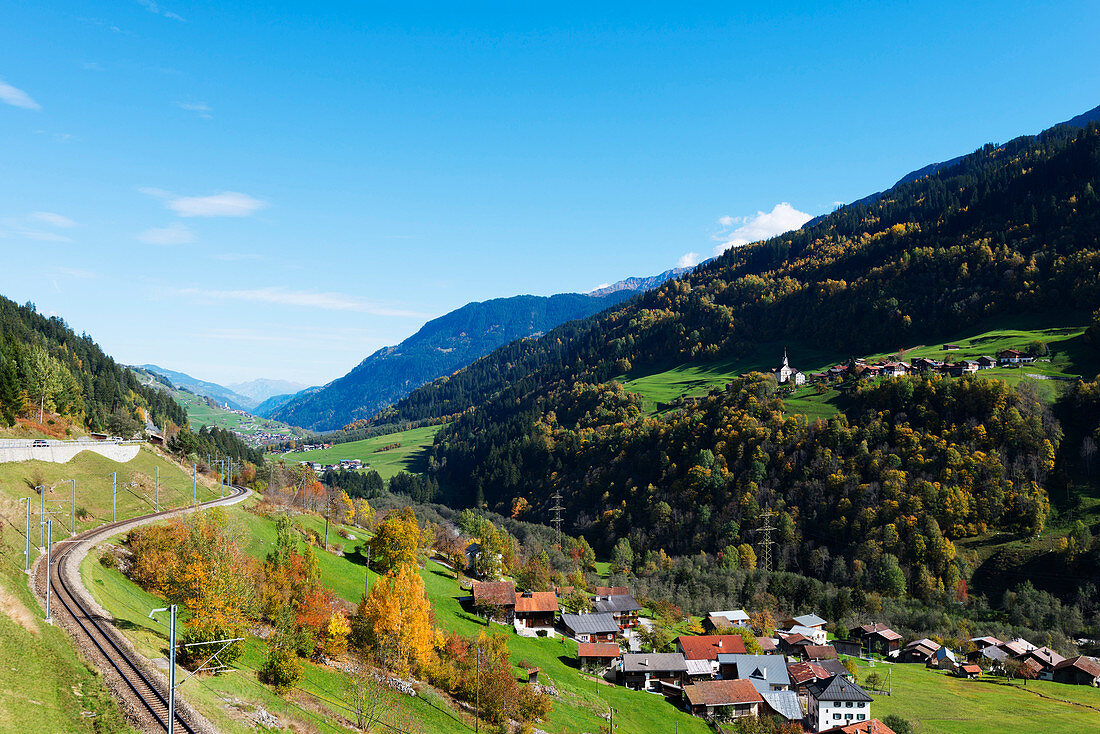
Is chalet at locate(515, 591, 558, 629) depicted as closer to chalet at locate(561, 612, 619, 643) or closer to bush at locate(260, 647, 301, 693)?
chalet at locate(561, 612, 619, 643)

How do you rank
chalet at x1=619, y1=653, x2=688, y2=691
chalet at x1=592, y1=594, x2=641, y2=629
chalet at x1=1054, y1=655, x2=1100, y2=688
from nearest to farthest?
chalet at x1=619, y1=653, x2=688, y2=691 → chalet at x1=1054, y1=655, x2=1100, y2=688 → chalet at x1=592, y1=594, x2=641, y2=629

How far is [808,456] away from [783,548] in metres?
22.9

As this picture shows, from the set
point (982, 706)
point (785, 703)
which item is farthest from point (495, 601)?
point (982, 706)

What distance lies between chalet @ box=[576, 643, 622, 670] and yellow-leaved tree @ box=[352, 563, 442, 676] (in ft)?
89.3

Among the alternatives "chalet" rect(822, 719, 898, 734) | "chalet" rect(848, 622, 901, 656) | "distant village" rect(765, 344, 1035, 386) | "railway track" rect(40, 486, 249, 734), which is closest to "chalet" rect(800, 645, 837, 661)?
"chalet" rect(848, 622, 901, 656)

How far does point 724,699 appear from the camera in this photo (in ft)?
209

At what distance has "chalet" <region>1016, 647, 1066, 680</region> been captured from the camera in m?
77.2

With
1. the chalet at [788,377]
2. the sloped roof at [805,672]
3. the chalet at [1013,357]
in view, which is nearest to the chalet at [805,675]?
the sloped roof at [805,672]

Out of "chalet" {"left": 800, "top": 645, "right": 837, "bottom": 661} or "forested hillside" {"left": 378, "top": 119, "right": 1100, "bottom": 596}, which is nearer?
"chalet" {"left": 800, "top": 645, "right": 837, "bottom": 661}

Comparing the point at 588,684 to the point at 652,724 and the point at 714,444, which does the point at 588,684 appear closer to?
the point at 652,724

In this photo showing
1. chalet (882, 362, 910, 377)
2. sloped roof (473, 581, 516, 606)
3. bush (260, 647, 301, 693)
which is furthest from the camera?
chalet (882, 362, 910, 377)

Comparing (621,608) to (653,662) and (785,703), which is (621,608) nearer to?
(653,662)

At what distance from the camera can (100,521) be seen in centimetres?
5675

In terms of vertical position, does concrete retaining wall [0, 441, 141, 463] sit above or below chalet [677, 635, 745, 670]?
above
